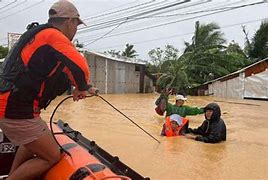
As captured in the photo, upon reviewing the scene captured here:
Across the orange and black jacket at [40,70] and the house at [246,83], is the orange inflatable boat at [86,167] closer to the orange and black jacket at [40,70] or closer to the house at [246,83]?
the orange and black jacket at [40,70]

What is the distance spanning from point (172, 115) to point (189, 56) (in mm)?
17151

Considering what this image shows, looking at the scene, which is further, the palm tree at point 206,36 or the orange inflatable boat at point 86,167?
the palm tree at point 206,36

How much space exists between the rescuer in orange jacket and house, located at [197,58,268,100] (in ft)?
67.0

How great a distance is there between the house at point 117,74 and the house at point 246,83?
21.3ft

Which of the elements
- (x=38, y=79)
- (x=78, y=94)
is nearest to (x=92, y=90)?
(x=78, y=94)

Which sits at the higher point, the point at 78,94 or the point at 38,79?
the point at 38,79

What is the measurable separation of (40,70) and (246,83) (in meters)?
21.3

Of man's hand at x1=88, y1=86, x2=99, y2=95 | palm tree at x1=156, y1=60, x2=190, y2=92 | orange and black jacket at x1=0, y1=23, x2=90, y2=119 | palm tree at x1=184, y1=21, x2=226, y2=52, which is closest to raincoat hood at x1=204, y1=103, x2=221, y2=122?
man's hand at x1=88, y1=86, x2=99, y2=95

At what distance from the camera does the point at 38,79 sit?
8.28 ft

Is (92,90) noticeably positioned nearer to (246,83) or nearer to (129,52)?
(246,83)

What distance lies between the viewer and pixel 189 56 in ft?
80.4

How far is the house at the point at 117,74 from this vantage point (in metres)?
26.3

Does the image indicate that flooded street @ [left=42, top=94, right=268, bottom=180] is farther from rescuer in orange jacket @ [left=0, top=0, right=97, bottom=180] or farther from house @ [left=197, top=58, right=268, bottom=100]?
house @ [left=197, top=58, right=268, bottom=100]

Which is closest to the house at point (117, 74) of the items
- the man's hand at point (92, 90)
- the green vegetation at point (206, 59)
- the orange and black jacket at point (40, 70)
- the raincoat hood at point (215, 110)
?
the green vegetation at point (206, 59)
